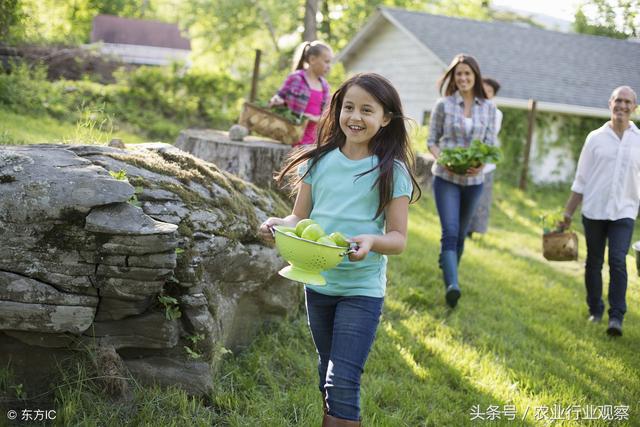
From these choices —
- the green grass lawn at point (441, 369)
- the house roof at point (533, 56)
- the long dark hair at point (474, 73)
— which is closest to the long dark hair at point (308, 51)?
the long dark hair at point (474, 73)

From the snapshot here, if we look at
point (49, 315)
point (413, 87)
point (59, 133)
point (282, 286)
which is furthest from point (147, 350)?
point (413, 87)

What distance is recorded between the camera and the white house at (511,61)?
17.7m

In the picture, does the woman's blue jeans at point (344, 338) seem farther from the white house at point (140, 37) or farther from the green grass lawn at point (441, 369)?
the white house at point (140, 37)

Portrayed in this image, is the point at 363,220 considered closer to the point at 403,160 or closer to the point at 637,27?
the point at 403,160

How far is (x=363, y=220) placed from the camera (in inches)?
114

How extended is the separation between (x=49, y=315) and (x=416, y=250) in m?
5.36

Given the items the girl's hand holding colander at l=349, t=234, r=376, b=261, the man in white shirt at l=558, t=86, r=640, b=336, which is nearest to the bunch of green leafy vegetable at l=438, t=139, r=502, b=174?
the man in white shirt at l=558, t=86, r=640, b=336

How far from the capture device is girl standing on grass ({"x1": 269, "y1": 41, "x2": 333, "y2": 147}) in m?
6.43

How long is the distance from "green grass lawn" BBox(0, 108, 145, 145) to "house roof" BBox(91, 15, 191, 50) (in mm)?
33737

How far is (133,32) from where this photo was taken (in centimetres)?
4056

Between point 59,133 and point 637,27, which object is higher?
point 637,27

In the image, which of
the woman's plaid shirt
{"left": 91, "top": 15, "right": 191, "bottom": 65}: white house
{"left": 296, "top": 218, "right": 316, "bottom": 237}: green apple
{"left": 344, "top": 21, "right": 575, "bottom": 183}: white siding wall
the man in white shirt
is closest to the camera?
{"left": 296, "top": 218, "right": 316, "bottom": 237}: green apple

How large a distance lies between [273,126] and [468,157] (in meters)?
2.34

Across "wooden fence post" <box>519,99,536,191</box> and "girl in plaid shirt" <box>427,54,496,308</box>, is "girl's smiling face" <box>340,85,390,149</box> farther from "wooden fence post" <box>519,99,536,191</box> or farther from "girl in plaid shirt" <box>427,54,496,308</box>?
"wooden fence post" <box>519,99,536,191</box>
